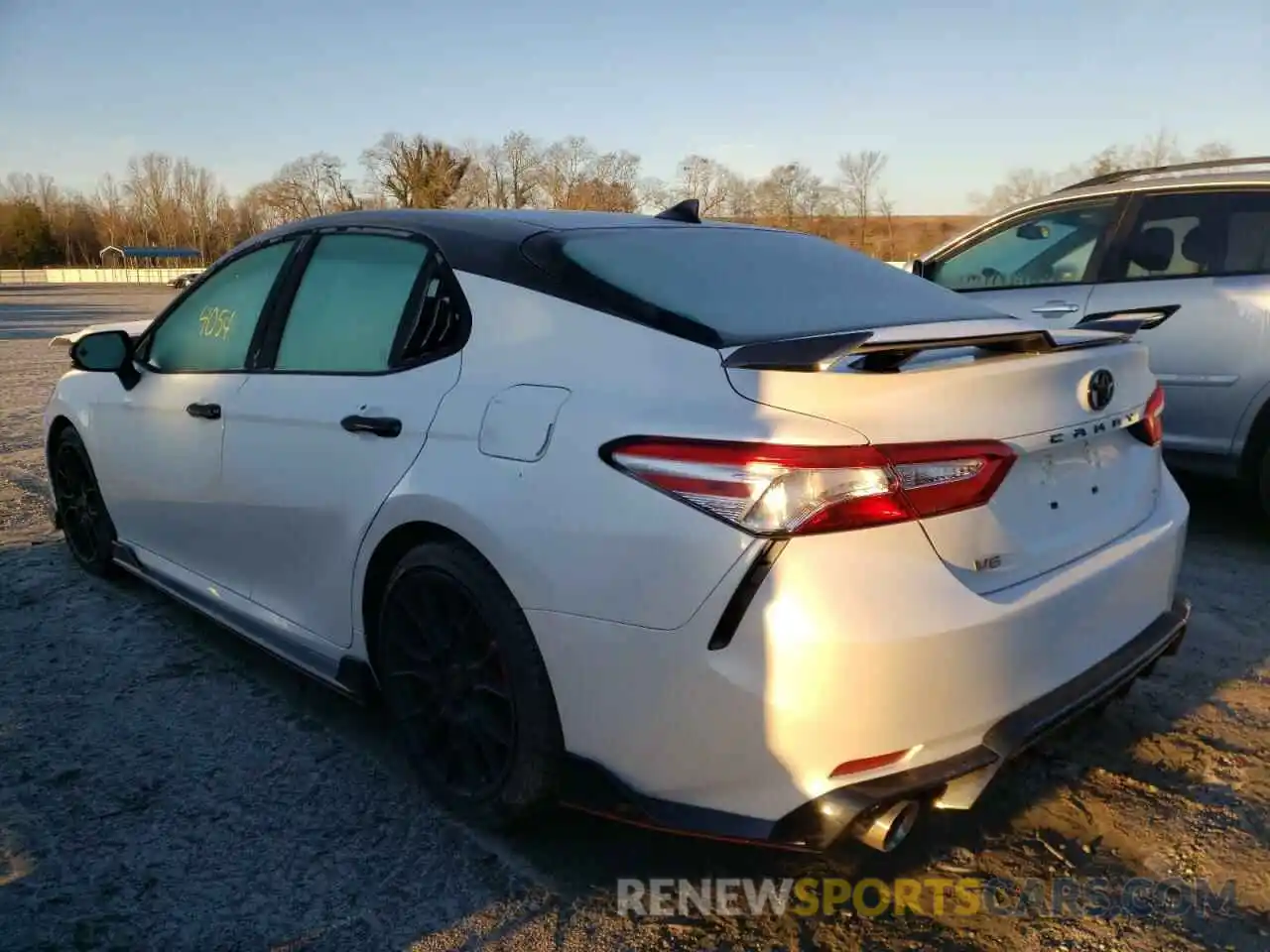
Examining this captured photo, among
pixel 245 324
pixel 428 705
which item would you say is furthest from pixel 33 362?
pixel 428 705

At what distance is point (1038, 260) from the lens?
5609 mm

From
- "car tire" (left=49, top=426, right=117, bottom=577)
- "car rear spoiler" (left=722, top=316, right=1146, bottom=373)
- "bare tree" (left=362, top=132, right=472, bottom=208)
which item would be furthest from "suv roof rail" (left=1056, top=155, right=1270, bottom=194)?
"bare tree" (left=362, top=132, right=472, bottom=208)

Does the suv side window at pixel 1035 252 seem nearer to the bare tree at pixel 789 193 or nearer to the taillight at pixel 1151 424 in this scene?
the taillight at pixel 1151 424

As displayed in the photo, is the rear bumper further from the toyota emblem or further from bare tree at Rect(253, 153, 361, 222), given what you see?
bare tree at Rect(253, 153, 361, 222)

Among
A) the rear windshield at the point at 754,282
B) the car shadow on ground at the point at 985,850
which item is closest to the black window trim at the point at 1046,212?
the rear windshield at the point at 754,282

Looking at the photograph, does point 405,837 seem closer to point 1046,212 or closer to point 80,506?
point 80,506

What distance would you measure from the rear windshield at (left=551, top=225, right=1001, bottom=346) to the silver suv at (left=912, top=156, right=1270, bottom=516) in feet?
5.76

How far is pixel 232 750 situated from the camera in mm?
3008

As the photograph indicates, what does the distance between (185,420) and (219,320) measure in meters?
0.38

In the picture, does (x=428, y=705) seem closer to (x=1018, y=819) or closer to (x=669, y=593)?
(x=669, y=593)

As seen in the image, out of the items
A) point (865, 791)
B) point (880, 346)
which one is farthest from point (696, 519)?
point (865, 791)

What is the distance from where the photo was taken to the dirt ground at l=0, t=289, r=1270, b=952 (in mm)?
2207

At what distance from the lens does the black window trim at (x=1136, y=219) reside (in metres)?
4.86

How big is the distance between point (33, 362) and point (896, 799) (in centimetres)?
1612
